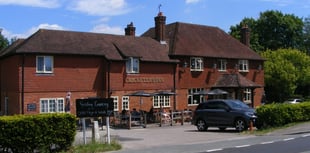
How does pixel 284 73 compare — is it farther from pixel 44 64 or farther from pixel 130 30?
pixel 44 64

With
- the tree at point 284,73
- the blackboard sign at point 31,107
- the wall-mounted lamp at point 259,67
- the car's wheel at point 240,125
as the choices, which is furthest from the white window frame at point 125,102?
the tree at point 284,73

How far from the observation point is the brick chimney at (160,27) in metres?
45.1

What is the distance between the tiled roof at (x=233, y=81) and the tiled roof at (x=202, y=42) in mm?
2039

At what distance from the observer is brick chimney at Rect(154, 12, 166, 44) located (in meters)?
45.1

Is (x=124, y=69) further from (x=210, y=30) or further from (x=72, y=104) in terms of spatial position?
(x=210, y=30)

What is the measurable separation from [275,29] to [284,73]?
794 inches

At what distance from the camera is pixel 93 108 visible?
19625mm

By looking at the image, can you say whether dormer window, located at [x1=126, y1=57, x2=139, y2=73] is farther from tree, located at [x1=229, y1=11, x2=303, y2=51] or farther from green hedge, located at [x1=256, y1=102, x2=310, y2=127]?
tree, located at [x1=229, y1=11, x2=303, y2=51]

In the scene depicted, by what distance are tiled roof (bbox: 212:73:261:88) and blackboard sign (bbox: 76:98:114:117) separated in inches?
1054

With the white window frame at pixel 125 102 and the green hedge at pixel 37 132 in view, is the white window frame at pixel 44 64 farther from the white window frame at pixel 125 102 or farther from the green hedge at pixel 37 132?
the green hedge at pixel 37 132

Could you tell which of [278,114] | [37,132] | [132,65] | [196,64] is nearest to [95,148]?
[37,132]

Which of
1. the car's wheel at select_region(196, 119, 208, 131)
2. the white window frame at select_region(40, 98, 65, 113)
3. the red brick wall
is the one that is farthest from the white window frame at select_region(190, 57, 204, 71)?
the red brick wall

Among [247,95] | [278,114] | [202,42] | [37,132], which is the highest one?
[202,42]

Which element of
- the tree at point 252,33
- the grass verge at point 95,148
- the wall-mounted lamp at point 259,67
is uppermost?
the tree at point 252,33
